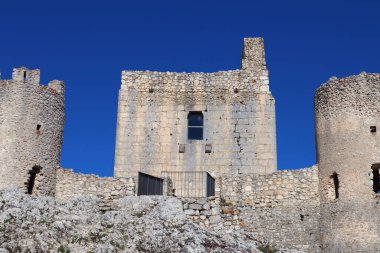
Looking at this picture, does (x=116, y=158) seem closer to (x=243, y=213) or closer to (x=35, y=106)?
(x=35, y=106)

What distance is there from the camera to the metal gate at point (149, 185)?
23.6 metres

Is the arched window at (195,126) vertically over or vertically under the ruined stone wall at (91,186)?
over

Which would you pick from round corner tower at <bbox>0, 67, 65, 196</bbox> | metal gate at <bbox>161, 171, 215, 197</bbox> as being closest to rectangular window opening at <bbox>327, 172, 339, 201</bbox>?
metal gate at <bbox>161, 171, 215, 197</bbox>

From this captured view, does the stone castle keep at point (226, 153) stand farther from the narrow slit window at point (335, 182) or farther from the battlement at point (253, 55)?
the battlement at point (253, 55)

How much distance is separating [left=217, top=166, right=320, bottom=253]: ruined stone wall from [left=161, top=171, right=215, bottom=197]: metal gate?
6.17 ft

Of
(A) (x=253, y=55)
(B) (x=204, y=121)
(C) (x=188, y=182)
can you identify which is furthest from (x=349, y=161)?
(A) (x=253, y=55)

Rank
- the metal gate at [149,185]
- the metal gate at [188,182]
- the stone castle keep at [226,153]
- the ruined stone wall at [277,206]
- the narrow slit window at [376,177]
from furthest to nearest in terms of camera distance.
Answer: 1. the metal gate at [188,182]
2. the metal gate at [149,185]
3. the ruined stone wall at [277,206]
4. the narrow slit window at [376,177]
5. the stone castle keep at [226,153]

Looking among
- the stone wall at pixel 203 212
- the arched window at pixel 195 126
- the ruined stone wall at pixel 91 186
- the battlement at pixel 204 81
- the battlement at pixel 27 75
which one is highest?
the battlement at pixel 204 81

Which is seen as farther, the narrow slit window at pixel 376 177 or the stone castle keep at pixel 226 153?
the narrow slit window at pixel 376 177

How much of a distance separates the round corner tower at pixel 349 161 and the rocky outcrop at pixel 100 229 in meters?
3.62

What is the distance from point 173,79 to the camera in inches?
1142

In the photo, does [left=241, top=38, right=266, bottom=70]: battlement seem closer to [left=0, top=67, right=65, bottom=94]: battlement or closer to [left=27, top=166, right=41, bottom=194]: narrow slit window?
[left=0, top=67, right=65, bottom=94]: battlement

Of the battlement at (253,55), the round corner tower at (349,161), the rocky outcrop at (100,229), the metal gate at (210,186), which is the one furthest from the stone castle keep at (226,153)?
the rocky outcrop at (100,229)

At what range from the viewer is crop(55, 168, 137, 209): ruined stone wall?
77.5 ft
